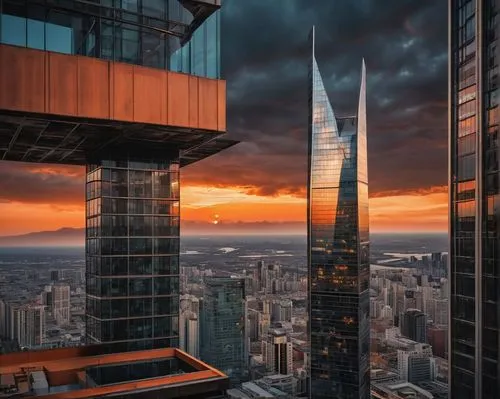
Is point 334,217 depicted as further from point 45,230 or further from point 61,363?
point 61,363

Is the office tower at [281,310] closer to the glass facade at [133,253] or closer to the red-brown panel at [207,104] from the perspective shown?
the glass facade at [133,253]

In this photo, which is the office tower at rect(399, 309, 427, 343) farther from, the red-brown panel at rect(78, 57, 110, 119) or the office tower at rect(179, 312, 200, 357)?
the red-brown panel at rect(78, 57, 110, 119)

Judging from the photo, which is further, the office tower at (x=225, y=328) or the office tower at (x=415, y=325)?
the office tower at (x=415, y=325)

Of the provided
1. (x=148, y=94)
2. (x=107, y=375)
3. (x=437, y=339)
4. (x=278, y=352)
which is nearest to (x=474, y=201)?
(x=107, y=375)

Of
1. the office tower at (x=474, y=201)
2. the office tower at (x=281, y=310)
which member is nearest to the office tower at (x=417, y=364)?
the office tower at (x=281, y=310)

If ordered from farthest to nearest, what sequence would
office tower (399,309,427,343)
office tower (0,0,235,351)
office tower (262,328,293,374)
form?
office tower (262,328,293,374) → office tower (399,309,427,343) → office tower (0,0,235,351)

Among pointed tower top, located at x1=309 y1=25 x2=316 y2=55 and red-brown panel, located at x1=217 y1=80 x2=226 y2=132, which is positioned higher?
pointed tower top, located at x1=309 y1=25 x2=316 y2=55

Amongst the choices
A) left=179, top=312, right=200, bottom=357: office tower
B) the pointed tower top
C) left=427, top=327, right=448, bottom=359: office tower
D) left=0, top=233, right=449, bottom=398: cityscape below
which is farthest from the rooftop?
left=427, top=327, right=448, bottom=359: office tower

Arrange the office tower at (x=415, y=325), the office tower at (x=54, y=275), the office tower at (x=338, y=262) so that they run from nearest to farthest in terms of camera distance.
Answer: the office tower at (x=54, y=275)
the office tower at (x=338, y=262)
the office tower at (x=415, y=325)

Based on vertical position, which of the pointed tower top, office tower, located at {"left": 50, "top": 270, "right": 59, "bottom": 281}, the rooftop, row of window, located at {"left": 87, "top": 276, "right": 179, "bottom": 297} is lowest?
office tower, located at {"left": 50, "top": 270, "right": 59, "bottom": 281}
